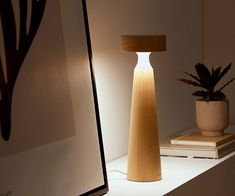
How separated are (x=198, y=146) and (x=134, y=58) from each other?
1.16 ft

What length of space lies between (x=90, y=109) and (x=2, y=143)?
1.07 ft

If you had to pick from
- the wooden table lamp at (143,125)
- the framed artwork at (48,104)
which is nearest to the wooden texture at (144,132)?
the wooden table lamp at (143,125)

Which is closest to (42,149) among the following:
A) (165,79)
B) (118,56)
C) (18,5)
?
(18,5)

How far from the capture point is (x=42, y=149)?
3.79 ft

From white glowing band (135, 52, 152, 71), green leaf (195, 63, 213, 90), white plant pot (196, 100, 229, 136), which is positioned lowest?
white plant pot (196, 100, 229, 136)

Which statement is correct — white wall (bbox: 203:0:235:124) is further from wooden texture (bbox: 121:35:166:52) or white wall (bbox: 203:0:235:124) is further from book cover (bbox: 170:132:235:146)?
wooden texture (bbox: 121:35:166:52)

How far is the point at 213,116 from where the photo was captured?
1.83 meters

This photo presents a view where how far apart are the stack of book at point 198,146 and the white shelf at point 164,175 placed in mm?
23

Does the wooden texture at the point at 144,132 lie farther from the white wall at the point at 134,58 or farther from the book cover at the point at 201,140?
the book cover at the point at 201,140

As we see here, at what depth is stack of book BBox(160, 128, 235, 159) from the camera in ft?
A: 5.58

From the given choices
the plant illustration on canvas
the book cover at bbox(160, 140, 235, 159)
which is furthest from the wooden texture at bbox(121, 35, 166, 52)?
the book cover at bbox(160, 140, 235, 159)

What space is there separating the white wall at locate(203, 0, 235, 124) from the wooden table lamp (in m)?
0.94

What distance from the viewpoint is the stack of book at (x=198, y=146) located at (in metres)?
1.70

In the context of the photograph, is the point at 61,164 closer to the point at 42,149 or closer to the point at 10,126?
the point at 42,149
